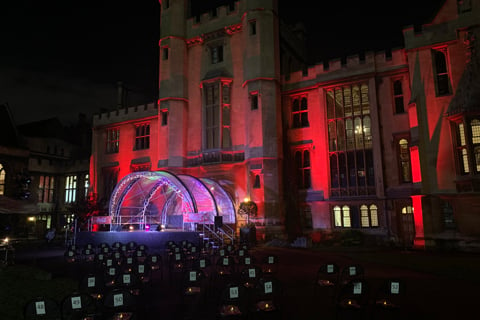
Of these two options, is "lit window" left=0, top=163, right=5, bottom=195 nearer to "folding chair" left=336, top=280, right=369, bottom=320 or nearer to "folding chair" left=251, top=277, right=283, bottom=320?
"folding chair" left=251, top=277, right=283, bottom=320

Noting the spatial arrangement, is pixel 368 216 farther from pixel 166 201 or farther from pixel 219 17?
pixel 219 17

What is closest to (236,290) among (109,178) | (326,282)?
(326,282)

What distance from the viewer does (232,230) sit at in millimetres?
20469

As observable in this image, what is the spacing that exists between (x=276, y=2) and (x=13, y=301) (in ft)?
74.3

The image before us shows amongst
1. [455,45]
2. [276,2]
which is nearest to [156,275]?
[455,45]

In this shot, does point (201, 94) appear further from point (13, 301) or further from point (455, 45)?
point (13, 301)

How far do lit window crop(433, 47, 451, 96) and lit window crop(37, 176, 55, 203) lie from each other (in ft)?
112

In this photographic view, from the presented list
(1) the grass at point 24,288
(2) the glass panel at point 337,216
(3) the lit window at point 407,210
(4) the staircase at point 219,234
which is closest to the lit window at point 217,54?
(4) the staircase at point 219,234

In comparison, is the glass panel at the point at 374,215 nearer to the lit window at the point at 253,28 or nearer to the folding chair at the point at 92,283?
the lit window at the point at 253,28

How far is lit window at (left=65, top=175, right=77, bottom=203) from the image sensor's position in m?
34.7

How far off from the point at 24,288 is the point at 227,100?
17.4 metres

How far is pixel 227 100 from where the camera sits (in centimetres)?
2448

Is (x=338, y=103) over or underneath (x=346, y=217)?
over

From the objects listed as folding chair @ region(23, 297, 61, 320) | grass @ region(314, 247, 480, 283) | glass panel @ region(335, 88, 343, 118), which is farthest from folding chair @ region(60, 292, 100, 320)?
glass panel @ region(335, 88, 343, 118)
